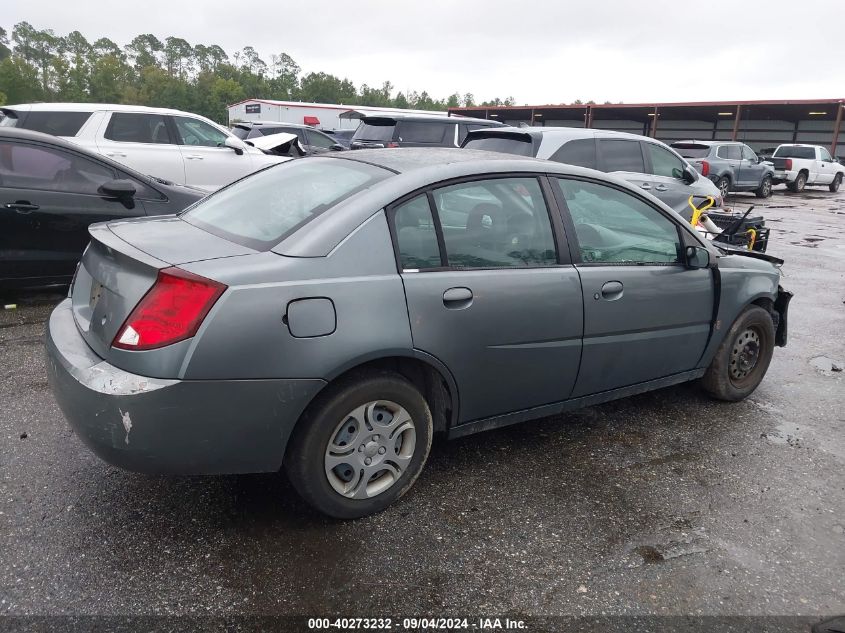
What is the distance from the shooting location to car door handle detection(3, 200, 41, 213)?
5.29 m

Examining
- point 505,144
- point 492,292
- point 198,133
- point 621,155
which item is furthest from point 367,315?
point 198,133

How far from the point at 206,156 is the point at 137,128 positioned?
960 mm

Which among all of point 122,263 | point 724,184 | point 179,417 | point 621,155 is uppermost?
point 621,155

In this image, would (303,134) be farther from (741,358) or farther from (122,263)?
(122,263)

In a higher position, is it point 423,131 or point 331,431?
point 423,131

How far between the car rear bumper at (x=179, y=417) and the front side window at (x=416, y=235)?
0.69m

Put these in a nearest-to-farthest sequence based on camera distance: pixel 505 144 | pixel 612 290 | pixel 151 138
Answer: pixel 612 290 < pixel 505 144 < pixel 151 138

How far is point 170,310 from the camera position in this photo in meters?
2.37

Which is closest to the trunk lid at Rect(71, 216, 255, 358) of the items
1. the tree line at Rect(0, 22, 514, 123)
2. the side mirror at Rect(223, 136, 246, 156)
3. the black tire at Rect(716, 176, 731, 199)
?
the side mirror at Rect(223, 136, 246, 156)

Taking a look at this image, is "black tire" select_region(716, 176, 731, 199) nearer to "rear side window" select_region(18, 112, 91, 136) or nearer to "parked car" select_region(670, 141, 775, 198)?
"parked car" select_region(670, 141, 775, 198)

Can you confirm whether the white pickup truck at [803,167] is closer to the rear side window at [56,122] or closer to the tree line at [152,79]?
the rear side window at [56,122]

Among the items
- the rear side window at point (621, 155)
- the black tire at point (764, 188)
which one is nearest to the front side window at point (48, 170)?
the rear side window at point (621, 155)

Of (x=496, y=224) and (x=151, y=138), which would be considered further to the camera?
(x=151, y=138)

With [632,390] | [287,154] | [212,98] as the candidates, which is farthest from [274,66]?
[632,390]
